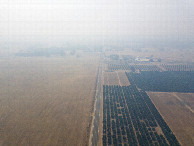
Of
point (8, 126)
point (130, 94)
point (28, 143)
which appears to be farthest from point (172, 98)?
point (8, 126)

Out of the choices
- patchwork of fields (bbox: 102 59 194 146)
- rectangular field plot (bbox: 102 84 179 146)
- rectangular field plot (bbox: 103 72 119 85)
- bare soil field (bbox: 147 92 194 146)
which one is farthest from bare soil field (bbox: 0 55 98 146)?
bare soil field (bbox: 147 92 194 146)

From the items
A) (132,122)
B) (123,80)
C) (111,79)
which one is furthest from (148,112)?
(111,79)

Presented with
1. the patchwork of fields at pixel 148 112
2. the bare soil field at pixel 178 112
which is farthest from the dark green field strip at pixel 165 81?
the bare soil field at pixel 178 112

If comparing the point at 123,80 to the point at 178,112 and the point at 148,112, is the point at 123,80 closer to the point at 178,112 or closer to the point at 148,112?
the point at 148,112

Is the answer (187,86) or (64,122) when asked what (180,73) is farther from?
(64,122)

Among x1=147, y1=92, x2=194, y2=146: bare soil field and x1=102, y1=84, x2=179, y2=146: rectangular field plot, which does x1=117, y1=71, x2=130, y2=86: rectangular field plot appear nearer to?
x1=102, y1=84, x2=179, y2=146: rectangular field plot

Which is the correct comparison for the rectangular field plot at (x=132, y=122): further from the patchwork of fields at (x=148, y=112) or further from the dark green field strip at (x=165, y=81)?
the dark green field strip at (x=165, y=81)

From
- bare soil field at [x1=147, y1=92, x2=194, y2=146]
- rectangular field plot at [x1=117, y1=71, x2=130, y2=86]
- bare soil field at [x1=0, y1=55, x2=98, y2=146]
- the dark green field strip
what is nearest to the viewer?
bare soil field at [x1=0, y1=55, x2=98, y2=146]
